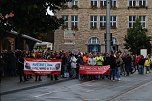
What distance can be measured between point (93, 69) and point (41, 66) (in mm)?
4672

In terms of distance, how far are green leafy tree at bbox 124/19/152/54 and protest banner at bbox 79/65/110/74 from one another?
126 feet

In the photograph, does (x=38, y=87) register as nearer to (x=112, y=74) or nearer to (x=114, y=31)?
(x=112, y=74)

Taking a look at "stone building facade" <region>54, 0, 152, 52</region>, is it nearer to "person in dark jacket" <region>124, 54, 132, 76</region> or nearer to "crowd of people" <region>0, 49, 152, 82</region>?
"person in dark jacket" <region>124, 54, 132, 76</region>

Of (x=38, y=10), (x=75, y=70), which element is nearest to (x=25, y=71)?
(x=75, y=70)

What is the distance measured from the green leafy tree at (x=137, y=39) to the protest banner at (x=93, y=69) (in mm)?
38262

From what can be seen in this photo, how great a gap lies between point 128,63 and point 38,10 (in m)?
22.3

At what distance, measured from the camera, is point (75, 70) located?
104 ft

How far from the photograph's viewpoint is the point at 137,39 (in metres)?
68.4

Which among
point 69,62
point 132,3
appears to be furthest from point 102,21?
point 69,62

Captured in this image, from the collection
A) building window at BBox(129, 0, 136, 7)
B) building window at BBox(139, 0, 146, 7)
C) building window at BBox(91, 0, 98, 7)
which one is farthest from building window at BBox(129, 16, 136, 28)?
building window at BBox(91, 0, 98, 7)

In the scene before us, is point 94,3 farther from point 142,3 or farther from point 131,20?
point 142,3

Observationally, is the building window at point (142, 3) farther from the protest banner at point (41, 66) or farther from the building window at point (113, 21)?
the protest banner at point (41, 66)

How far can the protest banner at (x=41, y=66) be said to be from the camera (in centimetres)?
2684

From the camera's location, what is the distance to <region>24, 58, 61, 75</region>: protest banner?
88.1 feet
